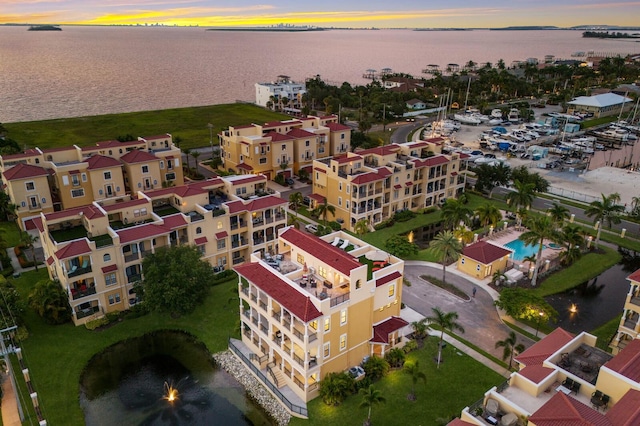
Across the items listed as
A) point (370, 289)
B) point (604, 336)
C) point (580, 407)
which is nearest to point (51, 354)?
point (370, 289)

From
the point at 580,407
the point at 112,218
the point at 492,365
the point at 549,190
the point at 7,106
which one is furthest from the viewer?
the point at 7,106

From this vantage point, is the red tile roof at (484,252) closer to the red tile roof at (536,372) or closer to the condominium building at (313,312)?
the condominium building at (313,312)

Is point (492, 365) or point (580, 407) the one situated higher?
point (580, 407)

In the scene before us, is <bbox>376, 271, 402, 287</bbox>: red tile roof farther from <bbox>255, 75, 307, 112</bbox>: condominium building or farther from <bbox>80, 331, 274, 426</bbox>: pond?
<bbox>255, 75, 307, 112</bbox>: condominium building

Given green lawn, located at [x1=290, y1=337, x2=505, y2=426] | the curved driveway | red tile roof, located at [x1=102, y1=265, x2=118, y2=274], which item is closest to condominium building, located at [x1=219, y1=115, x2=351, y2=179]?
the curved driveway

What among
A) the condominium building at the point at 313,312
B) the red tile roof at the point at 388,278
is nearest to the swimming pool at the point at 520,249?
the condominium building at the point at 313,312

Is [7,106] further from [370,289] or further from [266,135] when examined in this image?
[370,289]
